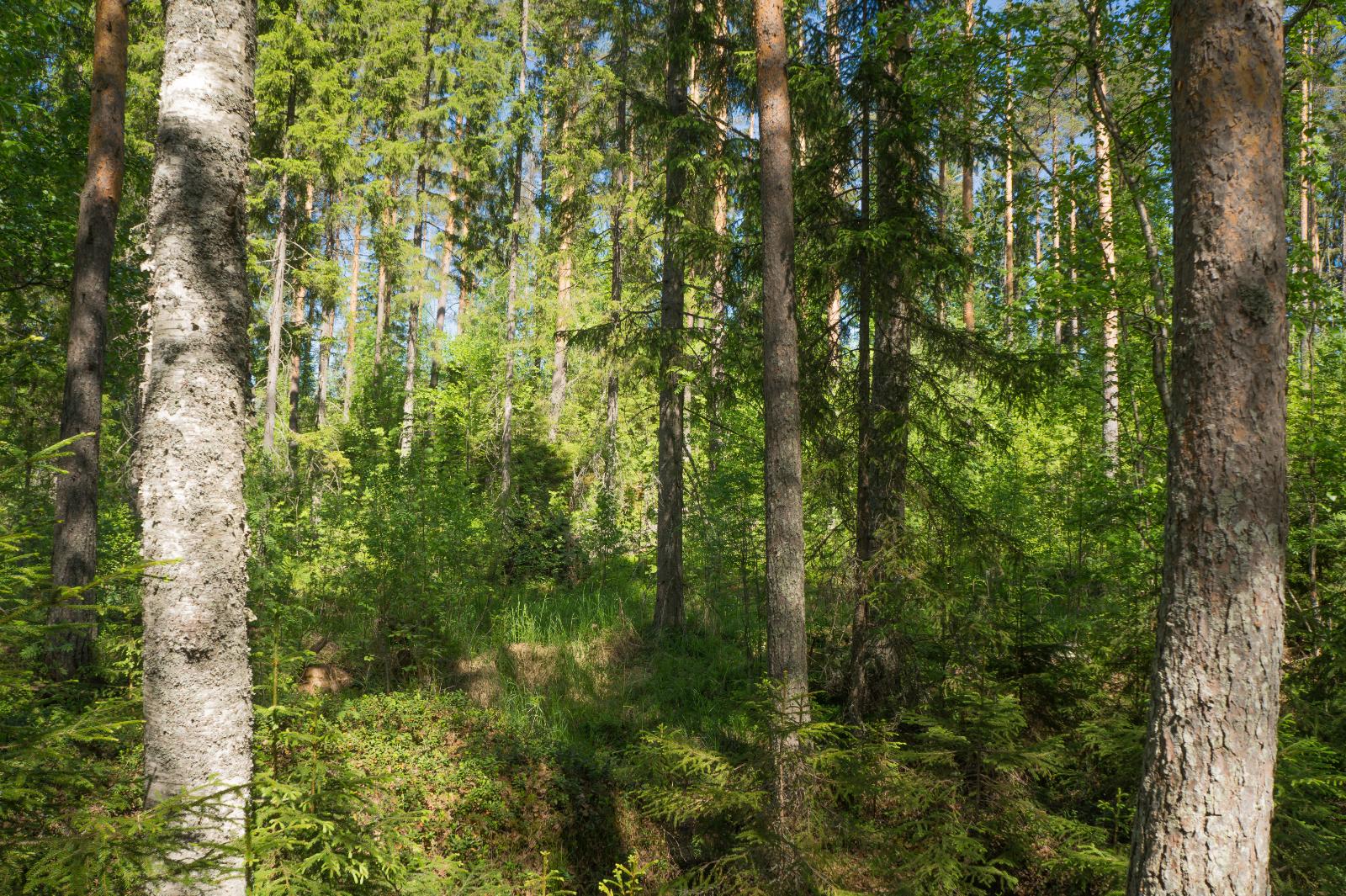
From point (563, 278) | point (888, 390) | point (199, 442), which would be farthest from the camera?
point (563, 278)

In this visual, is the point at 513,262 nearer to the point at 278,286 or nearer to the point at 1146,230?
the point at 278,286

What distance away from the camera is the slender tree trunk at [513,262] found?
52.7 ft

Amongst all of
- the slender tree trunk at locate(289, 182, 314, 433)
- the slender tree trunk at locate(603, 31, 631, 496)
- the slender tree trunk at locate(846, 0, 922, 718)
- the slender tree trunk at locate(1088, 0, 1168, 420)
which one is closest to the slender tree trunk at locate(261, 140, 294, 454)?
the slender tree trunk at locate(289, 182, 314, 433)

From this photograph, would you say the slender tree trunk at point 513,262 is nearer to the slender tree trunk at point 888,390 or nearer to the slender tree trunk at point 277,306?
the slender tree trunk at point 277,306

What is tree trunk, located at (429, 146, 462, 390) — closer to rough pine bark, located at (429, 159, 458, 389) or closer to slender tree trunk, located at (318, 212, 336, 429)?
rough pine bark, located at (429, 159, 458, 389)

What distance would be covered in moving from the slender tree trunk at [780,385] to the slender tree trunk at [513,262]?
1072cm

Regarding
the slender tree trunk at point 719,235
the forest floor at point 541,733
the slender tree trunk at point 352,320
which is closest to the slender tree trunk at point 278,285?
the forest floor at point 541,733

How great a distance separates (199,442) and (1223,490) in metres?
4.50

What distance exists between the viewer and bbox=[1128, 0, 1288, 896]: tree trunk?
9.91 ft

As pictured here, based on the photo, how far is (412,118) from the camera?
57.8 ft

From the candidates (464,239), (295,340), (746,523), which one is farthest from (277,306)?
(746,523)

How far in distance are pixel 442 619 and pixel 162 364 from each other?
6422 millimetres

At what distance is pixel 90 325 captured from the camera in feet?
25.2

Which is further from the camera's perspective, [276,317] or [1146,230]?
[276,317]
